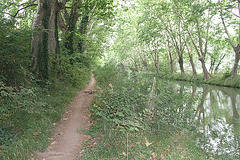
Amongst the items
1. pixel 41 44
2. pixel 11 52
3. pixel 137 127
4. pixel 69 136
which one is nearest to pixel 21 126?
pixel 69 136

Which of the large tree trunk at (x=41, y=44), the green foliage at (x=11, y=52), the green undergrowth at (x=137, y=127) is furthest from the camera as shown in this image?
the large tree trunk at (x=41, y=44)

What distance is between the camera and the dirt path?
3947 millimetres

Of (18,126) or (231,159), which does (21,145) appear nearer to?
(18,126)

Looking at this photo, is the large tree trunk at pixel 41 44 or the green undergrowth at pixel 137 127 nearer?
the green undergrowth at pixel 137 127

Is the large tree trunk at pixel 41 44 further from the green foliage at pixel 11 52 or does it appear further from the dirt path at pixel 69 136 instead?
the dirt path at pixel 69 136

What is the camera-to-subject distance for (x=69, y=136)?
4859 millimetres

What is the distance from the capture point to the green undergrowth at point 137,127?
386 cm

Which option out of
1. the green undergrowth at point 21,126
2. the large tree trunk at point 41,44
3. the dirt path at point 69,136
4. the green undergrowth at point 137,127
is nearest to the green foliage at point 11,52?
the green undergrowth at point 21,126

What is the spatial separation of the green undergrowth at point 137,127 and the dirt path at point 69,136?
0.28 meters

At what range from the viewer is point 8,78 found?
5.16 m

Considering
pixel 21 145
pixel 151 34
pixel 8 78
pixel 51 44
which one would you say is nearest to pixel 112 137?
pixel 21 145

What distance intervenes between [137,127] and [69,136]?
1934 millimetres

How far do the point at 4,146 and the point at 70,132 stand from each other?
1897mm

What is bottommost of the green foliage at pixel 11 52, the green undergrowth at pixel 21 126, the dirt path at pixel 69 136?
the dirt path at pixel 69 136
